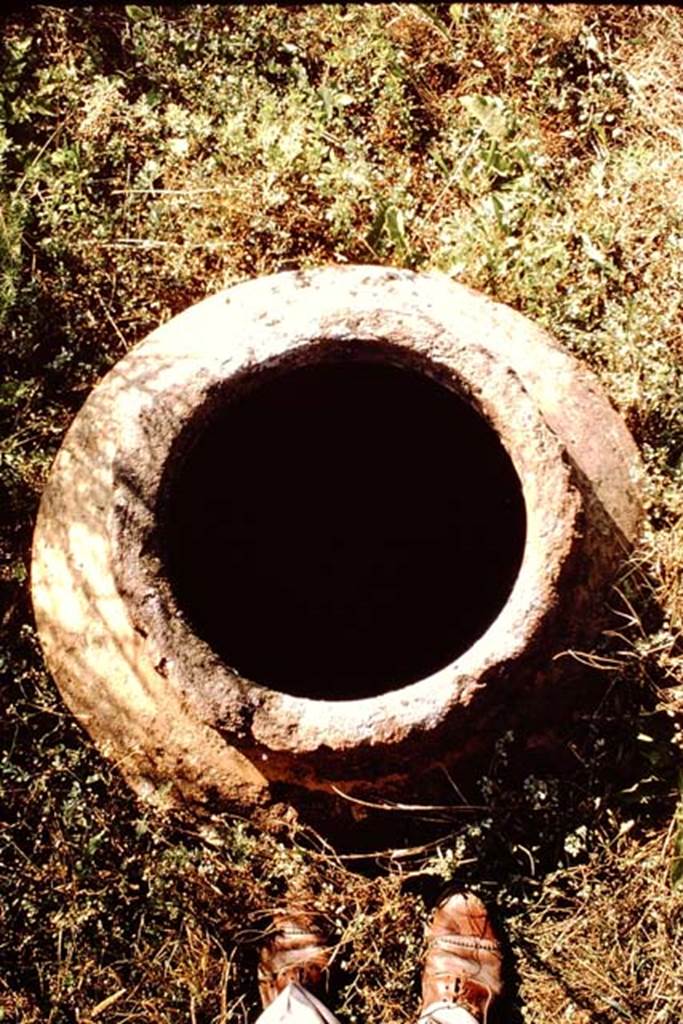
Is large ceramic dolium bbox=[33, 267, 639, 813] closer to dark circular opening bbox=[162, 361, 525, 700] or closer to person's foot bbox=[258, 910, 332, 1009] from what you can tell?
dark circular opening bbox=[162, 361, 525, 700]

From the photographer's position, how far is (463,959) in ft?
8.93

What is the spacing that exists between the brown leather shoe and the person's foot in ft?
0.82

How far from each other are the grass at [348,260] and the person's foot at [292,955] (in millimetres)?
58

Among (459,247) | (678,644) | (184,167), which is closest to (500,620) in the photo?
(678,644)

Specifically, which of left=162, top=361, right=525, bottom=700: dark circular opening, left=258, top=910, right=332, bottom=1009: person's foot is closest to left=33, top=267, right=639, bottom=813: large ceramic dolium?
left=162, top=361, right=525, bottom=700: dark circular opening

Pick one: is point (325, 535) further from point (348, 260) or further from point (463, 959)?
point (463, 959)

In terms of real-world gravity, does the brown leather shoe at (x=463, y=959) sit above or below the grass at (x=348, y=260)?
below

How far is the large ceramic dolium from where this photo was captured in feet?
6.45

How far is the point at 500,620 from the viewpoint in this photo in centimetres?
197

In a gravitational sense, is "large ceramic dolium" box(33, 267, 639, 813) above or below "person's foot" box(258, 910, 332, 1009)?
above

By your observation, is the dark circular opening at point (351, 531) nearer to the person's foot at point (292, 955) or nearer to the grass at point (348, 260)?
the grass at point (348, 260)

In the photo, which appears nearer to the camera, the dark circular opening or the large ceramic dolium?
the large ceramic dolium

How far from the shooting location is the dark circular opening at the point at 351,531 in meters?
2.70

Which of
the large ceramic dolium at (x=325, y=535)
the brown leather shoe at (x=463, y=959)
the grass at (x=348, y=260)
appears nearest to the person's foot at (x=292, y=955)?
the grass at (x=348, y=260)
